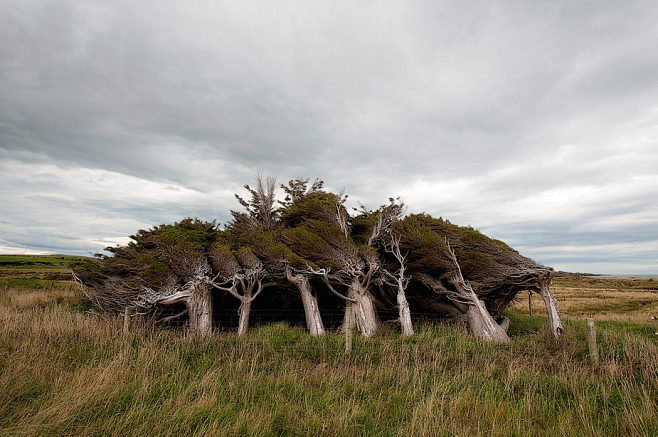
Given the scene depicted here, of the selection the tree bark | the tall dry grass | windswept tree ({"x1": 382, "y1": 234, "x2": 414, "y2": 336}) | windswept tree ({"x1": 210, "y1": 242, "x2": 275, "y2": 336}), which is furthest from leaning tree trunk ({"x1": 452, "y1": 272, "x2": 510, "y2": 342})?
the tree bark

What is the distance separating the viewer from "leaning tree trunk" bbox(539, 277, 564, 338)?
966 cm

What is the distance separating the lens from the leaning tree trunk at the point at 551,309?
31.7ft

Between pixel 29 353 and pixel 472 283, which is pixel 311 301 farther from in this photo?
pixel 29 353

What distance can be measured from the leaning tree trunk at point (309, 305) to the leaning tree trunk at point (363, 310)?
1.40 meters

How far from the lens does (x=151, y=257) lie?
11.4m

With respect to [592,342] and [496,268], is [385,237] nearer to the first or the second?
[496,268]

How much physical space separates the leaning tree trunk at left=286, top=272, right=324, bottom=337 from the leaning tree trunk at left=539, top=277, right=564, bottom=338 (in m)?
7.44

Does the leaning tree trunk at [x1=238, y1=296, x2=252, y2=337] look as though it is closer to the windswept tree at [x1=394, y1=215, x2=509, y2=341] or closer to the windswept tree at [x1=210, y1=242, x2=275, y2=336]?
the windswept tree at [x1=210, y1=242, x2=275, y2=336]

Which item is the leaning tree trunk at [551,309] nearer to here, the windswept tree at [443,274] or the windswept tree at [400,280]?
the windswept tree at [443,274]

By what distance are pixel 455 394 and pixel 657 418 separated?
8.63 ft

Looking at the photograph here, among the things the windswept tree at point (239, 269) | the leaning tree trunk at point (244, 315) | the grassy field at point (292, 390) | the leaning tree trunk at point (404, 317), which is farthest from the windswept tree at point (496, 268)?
the leaning tree trunk at point (244, 315)

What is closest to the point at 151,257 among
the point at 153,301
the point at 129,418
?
the point at 153,301

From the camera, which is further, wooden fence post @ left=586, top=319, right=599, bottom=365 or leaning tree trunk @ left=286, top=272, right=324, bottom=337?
leaning tree trunk @ left=286, top=272, right=324, bottom=337

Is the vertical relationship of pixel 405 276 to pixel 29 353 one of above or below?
above
